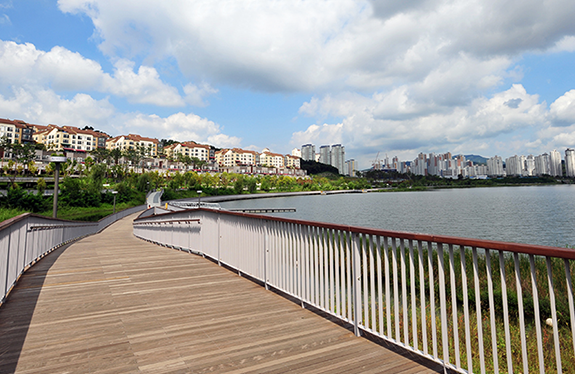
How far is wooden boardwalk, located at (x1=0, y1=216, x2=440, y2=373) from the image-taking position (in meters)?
2.90

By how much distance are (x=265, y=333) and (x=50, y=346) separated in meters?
2.15

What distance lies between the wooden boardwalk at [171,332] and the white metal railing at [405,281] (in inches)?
11.9

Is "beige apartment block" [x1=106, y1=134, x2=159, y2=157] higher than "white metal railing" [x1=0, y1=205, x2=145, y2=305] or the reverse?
higher

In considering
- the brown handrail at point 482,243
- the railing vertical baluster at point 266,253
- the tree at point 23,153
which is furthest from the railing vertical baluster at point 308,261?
the tree at point 23,153

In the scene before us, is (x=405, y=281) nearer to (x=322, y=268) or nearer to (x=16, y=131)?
(x=322, y=268)

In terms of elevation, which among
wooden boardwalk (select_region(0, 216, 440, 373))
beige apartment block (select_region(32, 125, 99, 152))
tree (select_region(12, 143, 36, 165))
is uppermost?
beige apartment block (select_region(32, 125, 99, 152))

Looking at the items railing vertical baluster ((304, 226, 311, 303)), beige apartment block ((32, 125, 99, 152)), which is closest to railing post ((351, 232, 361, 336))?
railing vertical baluster ((304, 226, 311, 303))

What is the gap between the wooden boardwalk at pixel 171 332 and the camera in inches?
114

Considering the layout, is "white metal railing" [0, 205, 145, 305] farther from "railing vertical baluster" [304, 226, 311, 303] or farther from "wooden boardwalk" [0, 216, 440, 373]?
"railing vertical baluster" [304, 226, 311, 303]

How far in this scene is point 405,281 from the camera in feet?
10.2

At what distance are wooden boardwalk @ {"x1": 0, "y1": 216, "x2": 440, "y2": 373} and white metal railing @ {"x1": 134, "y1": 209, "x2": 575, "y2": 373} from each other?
30 centimetres

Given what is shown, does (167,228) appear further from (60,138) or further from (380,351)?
(60,138)

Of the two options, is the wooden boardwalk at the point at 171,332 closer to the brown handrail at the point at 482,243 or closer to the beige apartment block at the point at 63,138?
the brown handrail at the point at 482,243

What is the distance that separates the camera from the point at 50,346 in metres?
3.30
